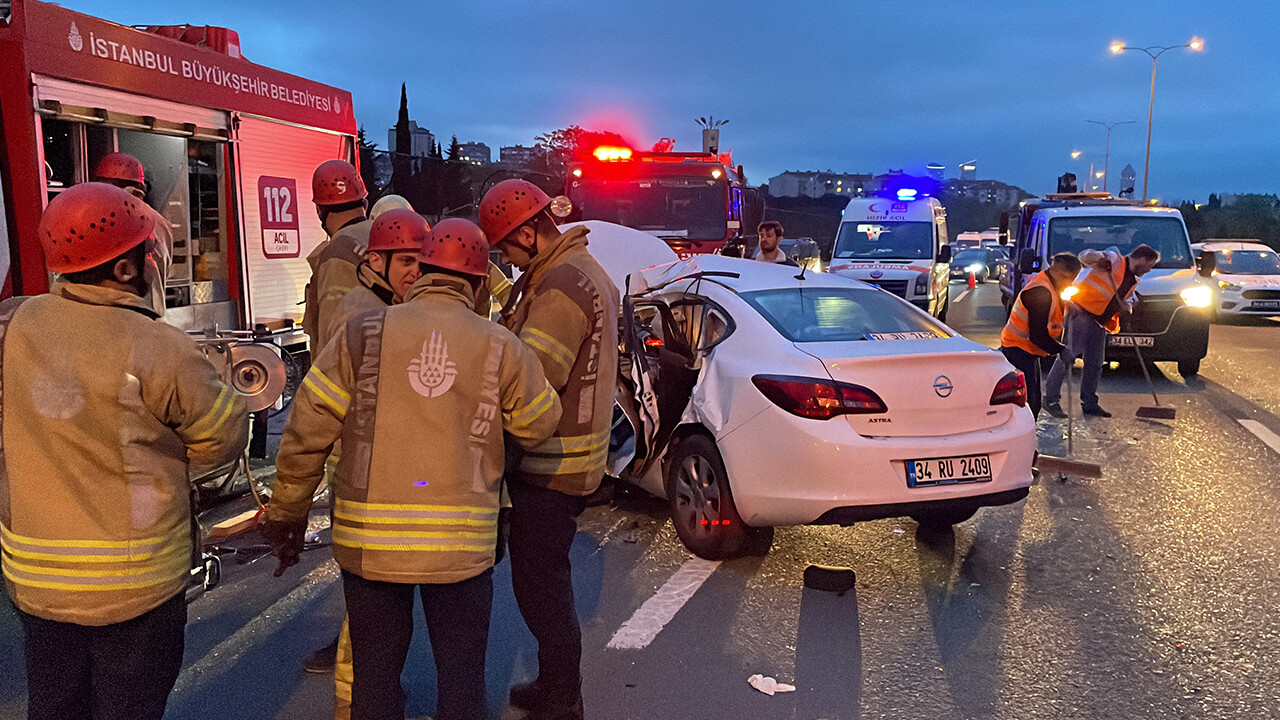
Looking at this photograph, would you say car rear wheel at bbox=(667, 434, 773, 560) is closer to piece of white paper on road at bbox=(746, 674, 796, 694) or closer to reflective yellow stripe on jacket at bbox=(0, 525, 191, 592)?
piece of white paper on road at bbox=(746, 674, 796, 694)

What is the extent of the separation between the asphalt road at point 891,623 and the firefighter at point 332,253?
0.51 m

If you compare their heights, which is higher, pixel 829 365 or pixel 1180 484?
pixel 829 365

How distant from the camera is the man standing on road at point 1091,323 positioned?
32.2 feet

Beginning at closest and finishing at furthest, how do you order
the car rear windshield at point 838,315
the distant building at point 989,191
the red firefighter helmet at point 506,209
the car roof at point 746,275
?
the red firefighter helmet at point 506,209, the car rear windshield at point 838,315, the car roof at point 746,275, the distant building at point 989,191

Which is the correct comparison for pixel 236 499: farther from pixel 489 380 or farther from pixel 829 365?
pixel 489 380

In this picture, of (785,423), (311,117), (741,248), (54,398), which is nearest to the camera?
(54,398)

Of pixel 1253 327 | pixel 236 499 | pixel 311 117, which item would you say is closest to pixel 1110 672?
pixel 236 499

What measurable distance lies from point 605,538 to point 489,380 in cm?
343

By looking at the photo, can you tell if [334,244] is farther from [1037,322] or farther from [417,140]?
[417,140]

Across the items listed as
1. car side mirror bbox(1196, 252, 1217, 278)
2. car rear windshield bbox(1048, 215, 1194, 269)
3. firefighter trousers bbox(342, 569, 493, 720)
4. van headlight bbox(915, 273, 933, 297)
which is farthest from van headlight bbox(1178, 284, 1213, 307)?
firefighter trousers bbox(342, 569, 493, 720)

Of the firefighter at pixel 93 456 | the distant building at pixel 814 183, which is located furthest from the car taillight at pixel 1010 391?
the distant building at pixel 814 183

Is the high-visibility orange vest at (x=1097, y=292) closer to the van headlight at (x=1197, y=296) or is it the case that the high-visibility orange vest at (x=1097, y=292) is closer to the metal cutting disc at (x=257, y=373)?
the van headlight at (x=1197, y=296)

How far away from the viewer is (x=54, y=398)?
244cm

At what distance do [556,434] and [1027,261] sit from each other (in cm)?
1131
